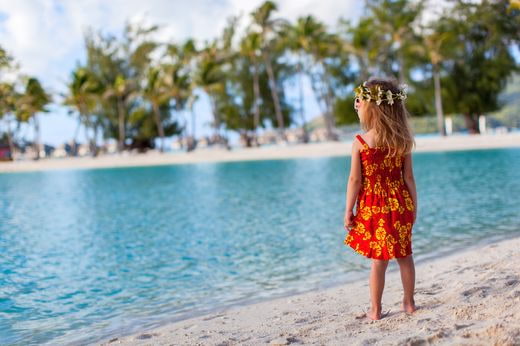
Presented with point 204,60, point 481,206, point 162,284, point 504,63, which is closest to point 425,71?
point 504,63

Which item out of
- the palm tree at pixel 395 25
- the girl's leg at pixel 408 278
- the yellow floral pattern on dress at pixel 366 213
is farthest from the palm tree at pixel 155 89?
the yellow floral pattern on dress at pixel 366 213

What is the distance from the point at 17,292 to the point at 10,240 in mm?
4189

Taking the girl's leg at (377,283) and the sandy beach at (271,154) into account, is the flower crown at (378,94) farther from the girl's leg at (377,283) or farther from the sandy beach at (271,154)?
the sandy beach at (271,154)

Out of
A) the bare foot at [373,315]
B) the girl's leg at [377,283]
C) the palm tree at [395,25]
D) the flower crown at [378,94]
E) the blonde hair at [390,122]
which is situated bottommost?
the bare foot at [373,315]

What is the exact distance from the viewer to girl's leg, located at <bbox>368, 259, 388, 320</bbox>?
3682 millimetres

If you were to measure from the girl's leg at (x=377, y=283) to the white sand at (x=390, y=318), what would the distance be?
7 cm

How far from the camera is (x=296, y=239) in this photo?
354 inches

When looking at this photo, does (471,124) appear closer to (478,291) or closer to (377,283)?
(478,291)

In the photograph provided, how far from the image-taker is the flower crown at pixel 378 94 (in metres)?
3.54

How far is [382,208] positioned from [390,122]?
530 millimetres

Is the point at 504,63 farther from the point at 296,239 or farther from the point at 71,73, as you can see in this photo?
the point at 296,239

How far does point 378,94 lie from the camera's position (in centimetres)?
354

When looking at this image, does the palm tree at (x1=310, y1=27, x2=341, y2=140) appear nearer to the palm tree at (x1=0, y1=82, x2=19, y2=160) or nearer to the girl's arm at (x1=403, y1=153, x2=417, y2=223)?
the palm tree at (x1=0, y1=82, x2=19, y2=160)

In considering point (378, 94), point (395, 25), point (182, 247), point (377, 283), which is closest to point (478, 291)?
point (377, 283)
